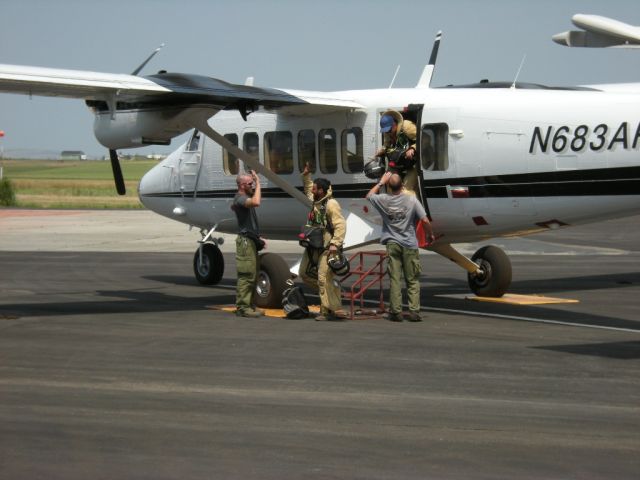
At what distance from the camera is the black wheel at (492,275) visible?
16.7 meters

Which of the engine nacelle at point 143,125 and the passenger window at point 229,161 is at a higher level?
the engine nacelle at point 143,125

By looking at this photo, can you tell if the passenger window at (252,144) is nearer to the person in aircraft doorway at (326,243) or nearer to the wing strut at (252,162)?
the wing strut at (252,162)

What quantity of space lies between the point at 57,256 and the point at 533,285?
511 inches

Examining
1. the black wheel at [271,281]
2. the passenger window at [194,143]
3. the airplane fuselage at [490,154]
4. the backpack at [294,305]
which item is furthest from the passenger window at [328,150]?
the passenger window at [194,143]

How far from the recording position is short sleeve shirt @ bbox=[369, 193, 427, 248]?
1411 cm

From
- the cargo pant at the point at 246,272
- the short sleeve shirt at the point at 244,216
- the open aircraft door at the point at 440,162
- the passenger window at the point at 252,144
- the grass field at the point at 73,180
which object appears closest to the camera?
the cargo pant at the point at 246,272

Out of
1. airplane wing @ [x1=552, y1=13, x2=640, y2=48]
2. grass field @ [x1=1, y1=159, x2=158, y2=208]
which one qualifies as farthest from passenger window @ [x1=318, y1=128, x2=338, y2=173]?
grass field @ [x1=1, y1=159, x2=158, y2=208]

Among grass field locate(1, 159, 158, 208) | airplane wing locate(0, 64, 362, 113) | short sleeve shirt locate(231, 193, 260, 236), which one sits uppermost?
airplane wing locate(0, 64, 362, 113)

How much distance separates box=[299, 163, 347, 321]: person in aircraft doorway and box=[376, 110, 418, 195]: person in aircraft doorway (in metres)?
1.19

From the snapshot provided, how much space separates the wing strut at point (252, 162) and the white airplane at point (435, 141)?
0.02 meters

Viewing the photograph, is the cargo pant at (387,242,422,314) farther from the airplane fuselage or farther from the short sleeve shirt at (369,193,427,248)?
the airplane fuselage

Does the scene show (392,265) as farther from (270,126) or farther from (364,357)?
(270,126)

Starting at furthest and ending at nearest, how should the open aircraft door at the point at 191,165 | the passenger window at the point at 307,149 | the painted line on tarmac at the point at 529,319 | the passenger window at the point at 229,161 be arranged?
the open aircraft door at the point at 191,165 → the passenger window at the point at 229,161 → the passenger window at the point at 307,149 → the painted line on tarmac at the point at 529,319

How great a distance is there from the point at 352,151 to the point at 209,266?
444 centimetres
